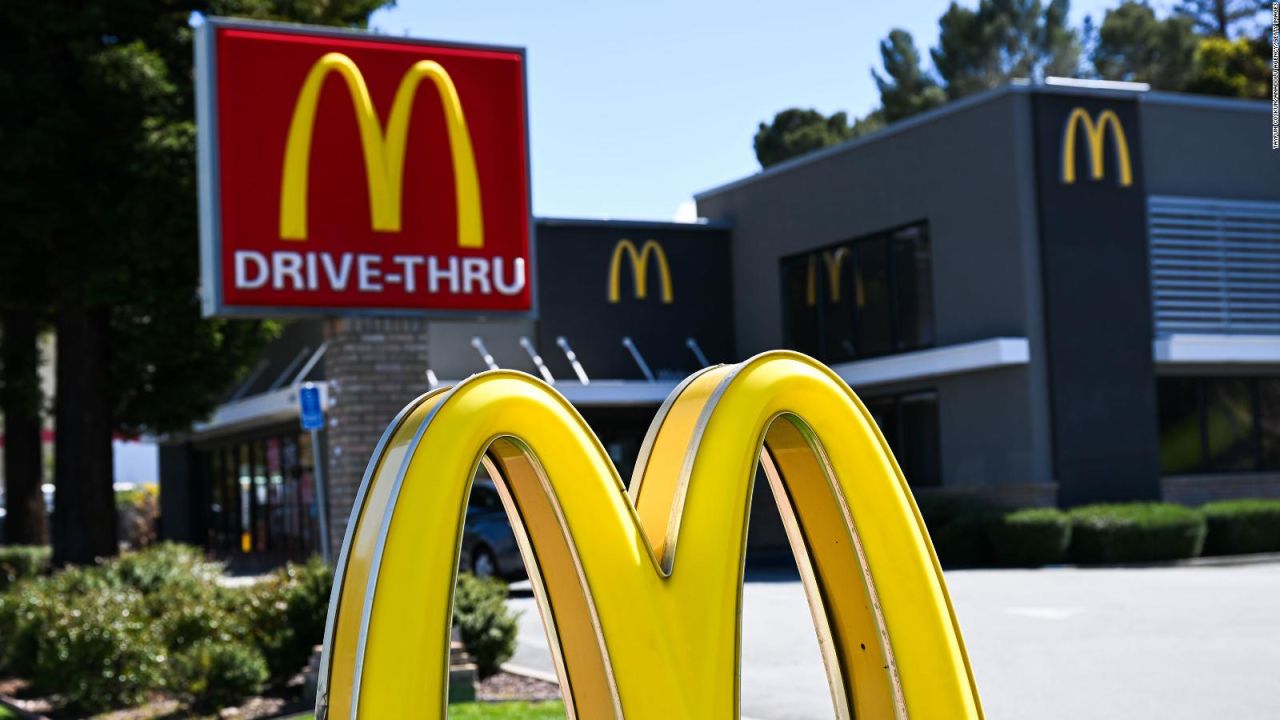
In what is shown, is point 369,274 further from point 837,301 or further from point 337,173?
point 837,301

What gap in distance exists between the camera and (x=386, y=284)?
1375 centimetres

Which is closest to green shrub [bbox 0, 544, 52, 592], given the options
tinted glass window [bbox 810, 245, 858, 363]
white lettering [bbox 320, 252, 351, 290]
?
white lettering [bbox 320, 252, 351, 290]

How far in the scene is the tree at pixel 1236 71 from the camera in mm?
48031

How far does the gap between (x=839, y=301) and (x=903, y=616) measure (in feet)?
83.8

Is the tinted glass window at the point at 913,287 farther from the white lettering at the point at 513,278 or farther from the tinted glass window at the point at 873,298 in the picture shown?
the white lettering at the point at 513,278

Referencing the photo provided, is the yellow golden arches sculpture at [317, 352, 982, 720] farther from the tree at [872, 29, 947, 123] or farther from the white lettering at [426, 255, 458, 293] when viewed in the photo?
the tree at [872, 29, 947, 123]

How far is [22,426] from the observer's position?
29.1 meters

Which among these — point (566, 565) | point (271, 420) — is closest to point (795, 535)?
point (566, 565)

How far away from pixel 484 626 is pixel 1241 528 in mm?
15622

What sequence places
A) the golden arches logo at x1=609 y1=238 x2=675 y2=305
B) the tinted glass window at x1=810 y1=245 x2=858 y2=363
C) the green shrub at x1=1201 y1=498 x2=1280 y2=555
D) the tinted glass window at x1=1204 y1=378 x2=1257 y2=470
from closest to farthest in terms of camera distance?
the green shrub at x1=1201 y1=498 x2=1280 y2=555, the tinted glass window at x1=1204 y1=378 x2=1257 y2=470, the tinted glass window at x1=810 y1=245 x2=858 y2=363, the golden arches logo at x1=609 y1=238 x2=675 y2=305

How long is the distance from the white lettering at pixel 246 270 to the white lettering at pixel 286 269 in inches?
2.6

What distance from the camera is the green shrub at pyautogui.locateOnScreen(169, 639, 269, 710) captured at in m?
11.5

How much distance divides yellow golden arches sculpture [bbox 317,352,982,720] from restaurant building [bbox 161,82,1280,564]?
20496 mm

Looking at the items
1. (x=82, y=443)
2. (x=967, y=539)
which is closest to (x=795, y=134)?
(x=967, y=539)
